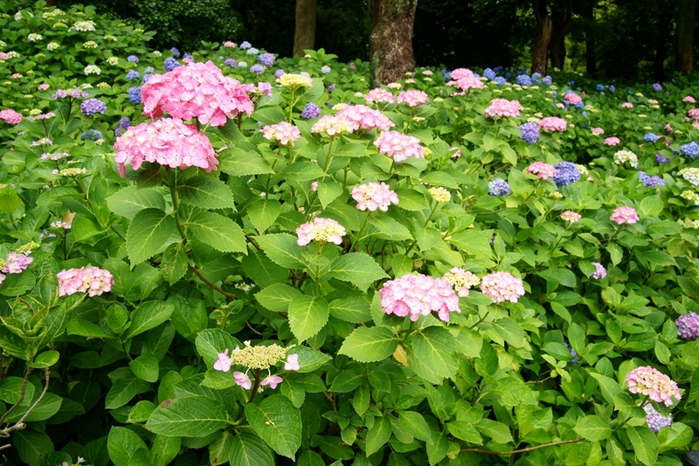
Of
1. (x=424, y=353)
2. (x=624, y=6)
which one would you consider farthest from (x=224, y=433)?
(x=624, y=6)

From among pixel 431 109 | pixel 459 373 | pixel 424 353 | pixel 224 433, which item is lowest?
pixel 459 373

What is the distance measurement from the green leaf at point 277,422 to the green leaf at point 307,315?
0.58ft

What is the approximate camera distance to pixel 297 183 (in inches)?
67.7

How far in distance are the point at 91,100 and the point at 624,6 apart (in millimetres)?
16929

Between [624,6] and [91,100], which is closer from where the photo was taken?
[91,100]

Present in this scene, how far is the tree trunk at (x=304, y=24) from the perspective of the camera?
9547 mm

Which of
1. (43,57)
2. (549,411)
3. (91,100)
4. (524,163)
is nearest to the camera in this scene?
(549,411)

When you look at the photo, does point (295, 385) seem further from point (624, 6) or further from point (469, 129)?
point (624, 6)

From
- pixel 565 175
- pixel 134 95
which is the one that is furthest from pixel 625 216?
pixel 134 95

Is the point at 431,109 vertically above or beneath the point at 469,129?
above

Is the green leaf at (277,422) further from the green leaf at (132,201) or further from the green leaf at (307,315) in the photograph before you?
the green leaf at (132,201)

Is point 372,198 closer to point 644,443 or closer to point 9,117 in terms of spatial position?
point 644,443

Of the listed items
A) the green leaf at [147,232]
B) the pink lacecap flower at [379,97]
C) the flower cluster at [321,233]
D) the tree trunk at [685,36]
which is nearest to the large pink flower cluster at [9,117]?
the pink lacecap flower at [379,97]

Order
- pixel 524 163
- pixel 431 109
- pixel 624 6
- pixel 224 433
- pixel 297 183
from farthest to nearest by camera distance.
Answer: pixel 624 6, pixel 524 163, pixel 431 109, pixel 297 183, pixel 224 433
